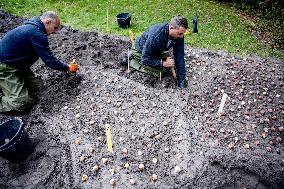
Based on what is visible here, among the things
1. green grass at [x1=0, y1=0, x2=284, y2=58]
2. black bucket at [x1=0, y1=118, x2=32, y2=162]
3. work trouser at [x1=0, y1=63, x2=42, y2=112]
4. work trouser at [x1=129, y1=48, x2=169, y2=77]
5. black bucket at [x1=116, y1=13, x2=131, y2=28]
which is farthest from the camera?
black bucket at [x1=116, y1=13, x2=131, y2=28]

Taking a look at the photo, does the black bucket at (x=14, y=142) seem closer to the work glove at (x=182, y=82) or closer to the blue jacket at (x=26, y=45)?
the blue jacket at (x=26, y=45)

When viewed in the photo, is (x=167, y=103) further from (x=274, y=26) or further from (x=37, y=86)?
(x=274, y=26)

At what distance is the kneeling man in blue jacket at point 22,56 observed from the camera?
4.75m

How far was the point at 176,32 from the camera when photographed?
16.8 ft

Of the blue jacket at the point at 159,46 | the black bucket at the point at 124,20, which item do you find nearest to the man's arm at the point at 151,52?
the blue jacket at the point at 159,46

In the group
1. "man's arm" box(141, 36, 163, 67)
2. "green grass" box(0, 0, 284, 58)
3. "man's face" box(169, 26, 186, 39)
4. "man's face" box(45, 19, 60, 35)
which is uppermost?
"man's face" box(45, 19, 60, 35)

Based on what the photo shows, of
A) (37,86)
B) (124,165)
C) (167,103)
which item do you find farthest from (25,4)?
(124,165)

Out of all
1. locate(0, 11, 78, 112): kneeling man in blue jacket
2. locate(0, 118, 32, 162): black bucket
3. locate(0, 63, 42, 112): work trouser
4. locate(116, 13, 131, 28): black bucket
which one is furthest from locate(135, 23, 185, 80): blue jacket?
locate(0, 118, 32, 162): black bucket

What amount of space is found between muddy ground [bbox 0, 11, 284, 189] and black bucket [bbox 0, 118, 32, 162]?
147 millimetres

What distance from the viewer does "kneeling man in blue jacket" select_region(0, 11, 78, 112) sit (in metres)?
4.75

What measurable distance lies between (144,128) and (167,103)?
2.33 feet

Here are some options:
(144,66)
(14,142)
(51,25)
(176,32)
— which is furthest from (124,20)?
(14,142)

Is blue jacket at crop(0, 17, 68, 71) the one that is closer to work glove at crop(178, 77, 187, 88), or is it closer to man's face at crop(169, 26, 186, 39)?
→ man's face at crop(169, 26, 186, 39)

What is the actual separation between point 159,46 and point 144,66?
24.8 inches
